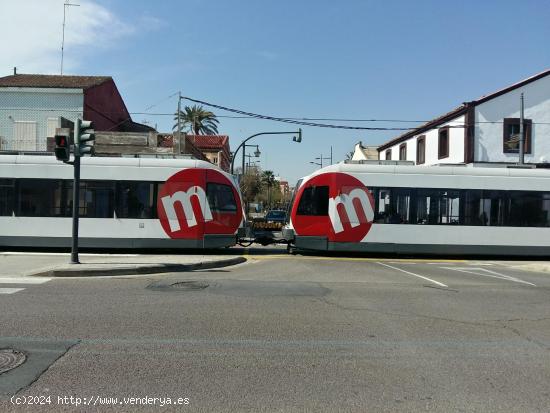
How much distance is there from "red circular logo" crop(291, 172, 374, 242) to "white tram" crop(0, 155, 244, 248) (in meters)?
3.73

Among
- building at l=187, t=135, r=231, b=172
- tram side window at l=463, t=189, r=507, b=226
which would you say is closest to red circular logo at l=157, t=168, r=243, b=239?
tram side window at l=463, t=189, r=507, b=226

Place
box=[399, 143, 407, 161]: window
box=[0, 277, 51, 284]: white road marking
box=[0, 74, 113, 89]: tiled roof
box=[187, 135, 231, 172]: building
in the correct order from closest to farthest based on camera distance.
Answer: box=[0, 277, 51, 284]: white road marking
box=[0, 74, 113, 89]: tiled roof
box=[399, 143, 407, 161]: window
box=[187, 135, 231, 172]: building

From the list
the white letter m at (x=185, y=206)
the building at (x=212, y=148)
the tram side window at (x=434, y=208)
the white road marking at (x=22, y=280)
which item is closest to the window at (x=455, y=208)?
the tram side window at (x=434, y=208)

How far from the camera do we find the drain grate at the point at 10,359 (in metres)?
4.83

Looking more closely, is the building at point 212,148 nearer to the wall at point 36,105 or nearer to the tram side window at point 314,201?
the wall at point 36,105

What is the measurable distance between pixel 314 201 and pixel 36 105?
23.0 m

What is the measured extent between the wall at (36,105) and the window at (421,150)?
24.1 meters

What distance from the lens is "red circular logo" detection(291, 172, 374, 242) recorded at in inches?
673

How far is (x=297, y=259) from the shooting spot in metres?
16.1

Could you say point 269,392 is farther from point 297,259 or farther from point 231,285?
point 297,259

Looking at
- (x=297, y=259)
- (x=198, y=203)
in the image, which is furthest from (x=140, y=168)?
(x=297, y=259)

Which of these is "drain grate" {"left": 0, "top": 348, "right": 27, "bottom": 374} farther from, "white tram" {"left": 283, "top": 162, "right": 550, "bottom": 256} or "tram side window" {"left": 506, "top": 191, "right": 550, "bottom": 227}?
"tram side window" {"left": 506, "top": 191, "right": 550, "bottom": 227}

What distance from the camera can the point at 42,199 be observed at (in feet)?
53.5

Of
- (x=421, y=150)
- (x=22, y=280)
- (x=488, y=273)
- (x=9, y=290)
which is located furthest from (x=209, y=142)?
(x=9, y=290)
